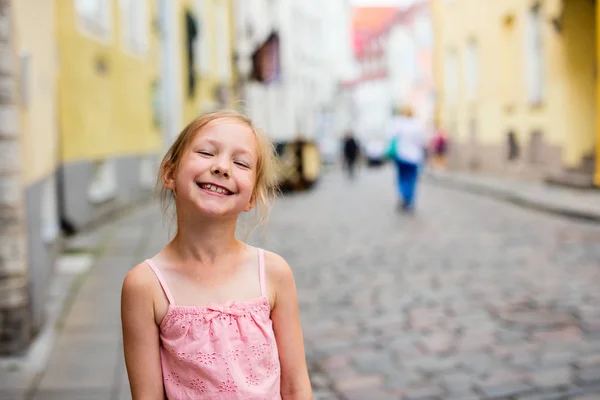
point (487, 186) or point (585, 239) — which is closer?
point (585, 239)

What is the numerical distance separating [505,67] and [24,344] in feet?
64.8

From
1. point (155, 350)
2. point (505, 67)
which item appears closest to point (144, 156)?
point (505, 67)

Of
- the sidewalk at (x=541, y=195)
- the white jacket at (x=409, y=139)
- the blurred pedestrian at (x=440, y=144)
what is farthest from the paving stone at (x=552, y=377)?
the blurred pedestrian at (x=440, y=144)

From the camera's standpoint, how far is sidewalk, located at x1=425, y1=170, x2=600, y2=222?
1233cm

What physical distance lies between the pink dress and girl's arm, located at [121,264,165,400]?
0.07 feet

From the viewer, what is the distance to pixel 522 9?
20.9 meters

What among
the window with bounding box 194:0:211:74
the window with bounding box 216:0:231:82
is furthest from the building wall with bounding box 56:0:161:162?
the window with bounding box 216:0:231:82

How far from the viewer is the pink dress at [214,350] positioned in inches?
74.5

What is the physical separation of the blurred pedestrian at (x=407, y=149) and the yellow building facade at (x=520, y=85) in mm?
3777

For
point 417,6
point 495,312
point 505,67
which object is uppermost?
point 417,6

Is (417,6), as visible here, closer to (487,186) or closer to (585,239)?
(487,186)

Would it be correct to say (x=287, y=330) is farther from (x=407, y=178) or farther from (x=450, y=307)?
(x=407, y=178)

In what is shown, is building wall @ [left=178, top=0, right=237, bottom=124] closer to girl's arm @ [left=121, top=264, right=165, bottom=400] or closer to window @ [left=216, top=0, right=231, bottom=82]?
window @ [left=216, top=0, right=231, bottom=82]

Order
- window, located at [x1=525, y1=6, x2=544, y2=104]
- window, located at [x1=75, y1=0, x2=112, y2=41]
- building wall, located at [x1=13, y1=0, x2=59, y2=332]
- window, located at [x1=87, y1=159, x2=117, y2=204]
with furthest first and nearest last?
window, located at [x1=525, y1=6, x2=544, y2=104] → window, located at [x1=87, y1=159, x2=117, y2=204] → window, located at [x1=75, y1=0, x2=112, y2=41] → building wall, located at [x1=13, y1=0, x2=59, y2=332]
